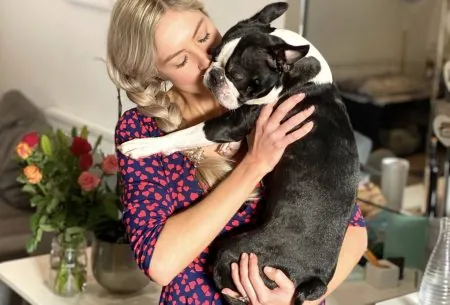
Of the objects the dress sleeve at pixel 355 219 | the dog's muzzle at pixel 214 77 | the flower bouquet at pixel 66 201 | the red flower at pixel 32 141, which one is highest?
the dog's muzzle at pixel 214 77

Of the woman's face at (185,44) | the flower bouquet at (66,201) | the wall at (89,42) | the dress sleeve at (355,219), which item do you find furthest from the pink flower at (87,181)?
the dress sleeve at (355,219)

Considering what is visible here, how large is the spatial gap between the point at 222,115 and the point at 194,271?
0.31m

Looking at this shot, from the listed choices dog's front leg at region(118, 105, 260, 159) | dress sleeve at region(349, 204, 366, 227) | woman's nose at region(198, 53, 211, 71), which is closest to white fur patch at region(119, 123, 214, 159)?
dog's front leg at region(118, 105, 260, 159)

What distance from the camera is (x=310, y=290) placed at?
4.26ft

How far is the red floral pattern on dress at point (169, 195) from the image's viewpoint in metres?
1.34

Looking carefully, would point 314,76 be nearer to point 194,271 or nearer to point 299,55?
point 299,55

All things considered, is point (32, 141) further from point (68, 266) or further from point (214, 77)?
point (214, 77)

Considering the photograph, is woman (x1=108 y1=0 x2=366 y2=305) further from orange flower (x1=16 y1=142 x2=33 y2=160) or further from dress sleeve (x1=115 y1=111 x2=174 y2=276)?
orange flower (x1=16 y1=142 x2=33 y2=160)

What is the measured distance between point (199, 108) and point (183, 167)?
12 centimetres

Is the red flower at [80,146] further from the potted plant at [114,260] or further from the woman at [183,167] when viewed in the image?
the woman at [183,167]

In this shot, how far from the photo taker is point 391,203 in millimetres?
2170

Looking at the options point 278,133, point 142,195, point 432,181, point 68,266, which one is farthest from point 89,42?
point 278,133

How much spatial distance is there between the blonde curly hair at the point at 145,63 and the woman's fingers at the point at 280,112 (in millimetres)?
154

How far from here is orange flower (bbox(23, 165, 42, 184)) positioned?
6.75 feet
